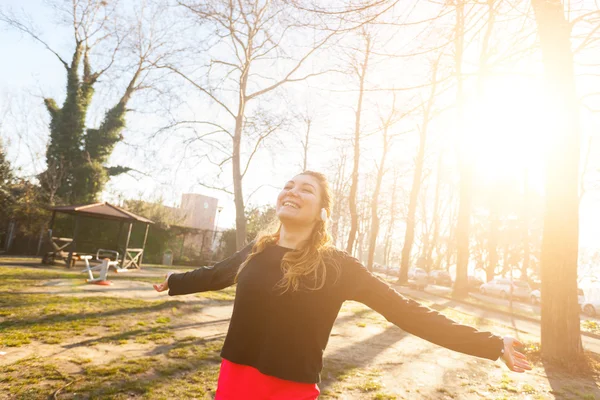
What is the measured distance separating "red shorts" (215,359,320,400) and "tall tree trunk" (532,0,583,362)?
6.19m

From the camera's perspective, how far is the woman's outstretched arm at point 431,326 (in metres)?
1.90

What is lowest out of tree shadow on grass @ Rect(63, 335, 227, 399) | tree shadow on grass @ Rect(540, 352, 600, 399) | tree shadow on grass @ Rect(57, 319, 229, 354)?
tree shadow on grass @ Rect(57, 319, 229, 354)

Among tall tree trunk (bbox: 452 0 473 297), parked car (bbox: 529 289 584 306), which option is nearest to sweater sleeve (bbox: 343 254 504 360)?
tall tree trunk (bbox: 452 0 473 297)

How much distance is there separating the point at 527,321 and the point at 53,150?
84.2ft

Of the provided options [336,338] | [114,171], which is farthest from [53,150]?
[336,338]

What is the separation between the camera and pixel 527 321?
13.6 metres

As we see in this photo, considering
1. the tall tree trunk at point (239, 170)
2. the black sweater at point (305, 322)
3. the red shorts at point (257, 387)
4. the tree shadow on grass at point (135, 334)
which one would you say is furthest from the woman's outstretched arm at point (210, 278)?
the tall tree trunk at point (239, 170)

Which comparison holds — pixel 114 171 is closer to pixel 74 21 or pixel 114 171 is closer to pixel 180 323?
pixel 74 21

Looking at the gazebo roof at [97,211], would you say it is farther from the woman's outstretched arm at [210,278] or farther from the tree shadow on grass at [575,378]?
the tree shadow on grass at [575,378]

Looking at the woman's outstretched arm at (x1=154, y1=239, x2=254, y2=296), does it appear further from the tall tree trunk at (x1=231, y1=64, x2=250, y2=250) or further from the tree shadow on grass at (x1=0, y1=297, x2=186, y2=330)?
the tall tree trunk at (x1=231, y1=64, x2=250, y2=250)

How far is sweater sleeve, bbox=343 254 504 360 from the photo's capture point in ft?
6.24

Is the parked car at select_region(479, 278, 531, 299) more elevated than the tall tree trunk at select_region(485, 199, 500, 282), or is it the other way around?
the tall tree trunk at select_region(485, 199, 500, 282)

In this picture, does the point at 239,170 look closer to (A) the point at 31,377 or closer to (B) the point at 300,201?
(A) the point at 31,377

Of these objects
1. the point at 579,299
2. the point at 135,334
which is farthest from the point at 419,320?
the point at 579,299
